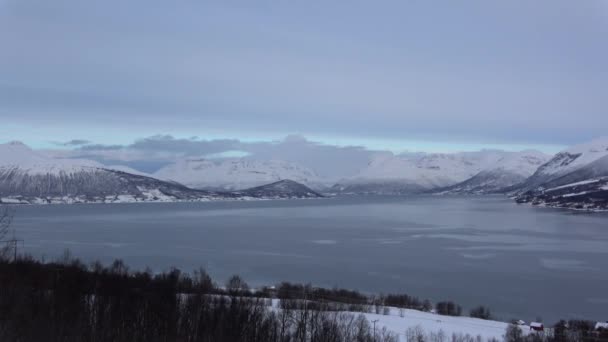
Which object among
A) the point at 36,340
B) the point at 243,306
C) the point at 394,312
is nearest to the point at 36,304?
the point at 36,340

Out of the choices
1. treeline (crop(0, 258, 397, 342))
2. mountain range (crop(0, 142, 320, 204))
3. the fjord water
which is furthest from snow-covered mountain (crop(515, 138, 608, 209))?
treeline (crop(0, 258, 397, 342))

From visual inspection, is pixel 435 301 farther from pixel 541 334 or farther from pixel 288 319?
pixel 288 319

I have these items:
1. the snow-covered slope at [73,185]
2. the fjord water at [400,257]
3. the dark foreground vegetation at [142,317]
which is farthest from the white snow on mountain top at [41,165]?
the dark foreground vegetation at [142,317]

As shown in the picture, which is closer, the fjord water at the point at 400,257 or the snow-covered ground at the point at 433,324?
the snow-covered ground at the point at 433,324

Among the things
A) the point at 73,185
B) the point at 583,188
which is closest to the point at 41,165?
the point at 73,185

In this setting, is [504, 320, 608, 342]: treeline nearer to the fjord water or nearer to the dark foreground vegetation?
the dark foreground vegetation

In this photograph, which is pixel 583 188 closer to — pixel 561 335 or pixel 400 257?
pixel 400 257

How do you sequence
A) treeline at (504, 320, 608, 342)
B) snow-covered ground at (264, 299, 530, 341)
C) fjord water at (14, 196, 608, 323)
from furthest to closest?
fjord water at (14, 196, 608, 323) → snow-covered ground at (264, 299, 530, 341) → treeline at (504, 320, 608, 342)

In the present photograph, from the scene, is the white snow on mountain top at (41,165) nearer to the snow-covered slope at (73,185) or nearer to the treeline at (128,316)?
the snow-covered slope at (73,185)
